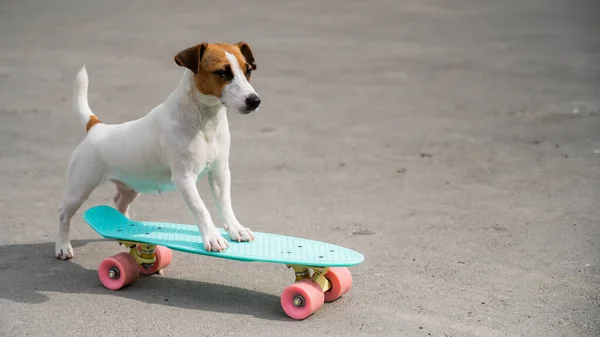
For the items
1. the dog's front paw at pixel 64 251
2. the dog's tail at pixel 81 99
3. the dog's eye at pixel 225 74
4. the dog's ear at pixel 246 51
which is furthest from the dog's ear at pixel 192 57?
the dog's front paw at pixel 64 251

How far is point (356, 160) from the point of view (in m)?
7.62

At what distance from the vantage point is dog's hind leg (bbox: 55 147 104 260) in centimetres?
489

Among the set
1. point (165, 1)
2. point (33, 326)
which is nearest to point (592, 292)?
point (33, 326)

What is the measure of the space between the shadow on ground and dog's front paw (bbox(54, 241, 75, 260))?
5cm

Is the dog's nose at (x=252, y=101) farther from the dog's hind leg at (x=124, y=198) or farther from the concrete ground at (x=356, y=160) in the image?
the dog's hind leg at (x=124, y=198)

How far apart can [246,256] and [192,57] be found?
3.50 ft

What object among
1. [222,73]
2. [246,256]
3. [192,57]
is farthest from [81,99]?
[246,256]

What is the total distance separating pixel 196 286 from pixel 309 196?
2.01m

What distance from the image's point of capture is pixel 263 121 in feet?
28.9

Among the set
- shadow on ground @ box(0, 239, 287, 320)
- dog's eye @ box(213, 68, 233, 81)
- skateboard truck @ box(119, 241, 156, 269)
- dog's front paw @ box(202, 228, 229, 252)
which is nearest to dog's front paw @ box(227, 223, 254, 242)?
dog's front paw @ box(202, 228, 229, 252)

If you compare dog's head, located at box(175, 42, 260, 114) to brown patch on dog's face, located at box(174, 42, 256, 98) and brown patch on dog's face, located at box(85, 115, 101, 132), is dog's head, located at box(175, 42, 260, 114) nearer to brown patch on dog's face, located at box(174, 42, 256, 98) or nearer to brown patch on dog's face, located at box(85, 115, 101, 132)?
brown patch on dog's face, located at box(174, 42, 256, 98)

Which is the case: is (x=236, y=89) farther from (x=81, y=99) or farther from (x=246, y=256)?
(x=81, y=99)

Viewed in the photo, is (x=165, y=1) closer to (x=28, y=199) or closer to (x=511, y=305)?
(x=28, y=199)

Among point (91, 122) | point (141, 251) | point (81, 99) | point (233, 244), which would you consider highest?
point (81, 99)
